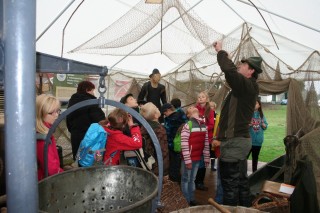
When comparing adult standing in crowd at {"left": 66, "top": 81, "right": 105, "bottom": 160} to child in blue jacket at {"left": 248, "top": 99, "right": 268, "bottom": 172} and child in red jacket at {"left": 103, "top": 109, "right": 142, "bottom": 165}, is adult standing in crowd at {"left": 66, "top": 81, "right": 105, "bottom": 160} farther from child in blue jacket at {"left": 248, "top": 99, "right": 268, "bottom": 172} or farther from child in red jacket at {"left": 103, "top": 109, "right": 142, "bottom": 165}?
child in blue jacket at {"left": 248, "top": 99, "right": 268, "bottom": 172}

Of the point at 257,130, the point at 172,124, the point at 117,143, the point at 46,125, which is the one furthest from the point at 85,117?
the point at 257,130

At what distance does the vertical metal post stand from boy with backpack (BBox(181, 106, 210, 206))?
261cm

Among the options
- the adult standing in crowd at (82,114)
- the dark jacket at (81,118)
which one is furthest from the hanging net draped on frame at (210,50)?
the dark jacket at (81,118)

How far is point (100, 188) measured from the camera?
131 cm

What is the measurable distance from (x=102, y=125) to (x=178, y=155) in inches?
50.4

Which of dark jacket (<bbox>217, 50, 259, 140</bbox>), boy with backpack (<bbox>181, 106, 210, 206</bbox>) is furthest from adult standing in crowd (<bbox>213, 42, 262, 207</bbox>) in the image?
boy with backpack (<bbox>181, 106, 210, 206</bbox>)

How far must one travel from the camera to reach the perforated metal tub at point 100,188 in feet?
3.85

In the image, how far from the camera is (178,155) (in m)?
3.56

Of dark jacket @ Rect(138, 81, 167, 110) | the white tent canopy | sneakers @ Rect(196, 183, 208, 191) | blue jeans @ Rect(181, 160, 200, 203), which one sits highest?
the white tent canopy

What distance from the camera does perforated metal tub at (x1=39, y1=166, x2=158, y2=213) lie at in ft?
3.85

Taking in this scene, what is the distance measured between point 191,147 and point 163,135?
1.26 feet

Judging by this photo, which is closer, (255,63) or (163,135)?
(255,63)

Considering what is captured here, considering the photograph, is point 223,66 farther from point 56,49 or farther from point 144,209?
point 56,49

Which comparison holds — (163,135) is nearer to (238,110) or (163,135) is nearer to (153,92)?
(238,110)
